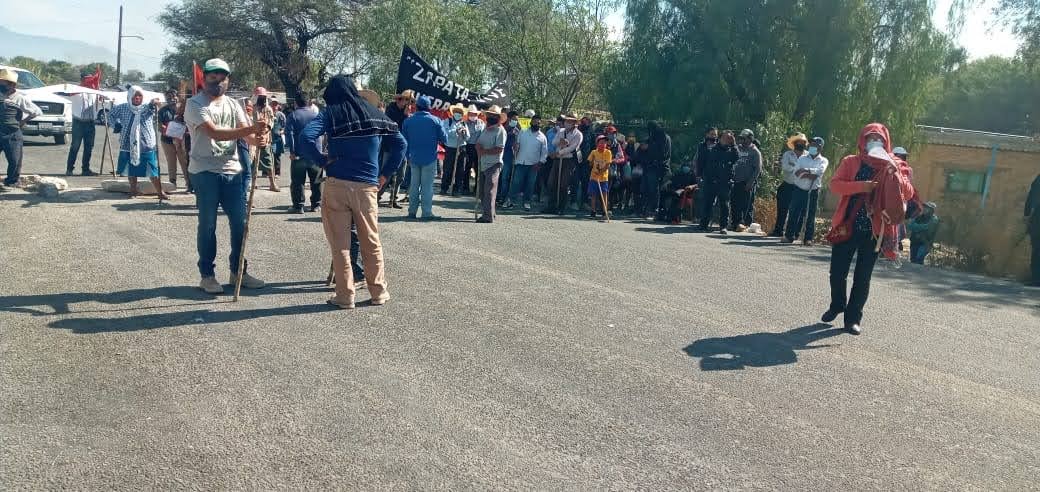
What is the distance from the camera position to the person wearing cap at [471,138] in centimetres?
1644

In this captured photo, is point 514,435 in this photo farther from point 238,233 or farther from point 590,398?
point 238,233

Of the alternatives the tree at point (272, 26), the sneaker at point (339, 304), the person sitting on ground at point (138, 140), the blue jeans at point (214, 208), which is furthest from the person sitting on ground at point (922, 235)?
the tree at point (272, 26)

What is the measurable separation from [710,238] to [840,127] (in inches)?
316

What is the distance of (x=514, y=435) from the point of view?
15.4 ft

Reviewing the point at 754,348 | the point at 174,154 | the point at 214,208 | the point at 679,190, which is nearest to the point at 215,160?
the point at 214,208

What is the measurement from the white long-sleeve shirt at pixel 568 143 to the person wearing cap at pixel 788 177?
3.67m

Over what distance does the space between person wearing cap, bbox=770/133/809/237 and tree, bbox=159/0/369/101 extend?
33.3 m

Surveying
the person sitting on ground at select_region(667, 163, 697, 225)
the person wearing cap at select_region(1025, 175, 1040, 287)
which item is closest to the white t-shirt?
the person sitting on ground at select_region(667, 163, 697, 225)

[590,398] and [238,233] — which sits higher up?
[238,233]

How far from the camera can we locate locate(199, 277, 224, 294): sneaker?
728cm

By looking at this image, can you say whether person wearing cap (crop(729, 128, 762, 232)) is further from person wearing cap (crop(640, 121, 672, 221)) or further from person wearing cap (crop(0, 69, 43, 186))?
person wearing cap (crop(0, 69, 43, 186))

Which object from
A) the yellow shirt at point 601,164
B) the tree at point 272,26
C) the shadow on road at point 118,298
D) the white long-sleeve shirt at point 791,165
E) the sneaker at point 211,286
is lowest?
the shadow on road at point 118,298

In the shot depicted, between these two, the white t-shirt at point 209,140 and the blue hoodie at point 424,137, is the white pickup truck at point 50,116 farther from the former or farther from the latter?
the white t-shirt at point 209,140

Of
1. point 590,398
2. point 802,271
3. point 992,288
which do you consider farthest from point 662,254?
point 590,398
